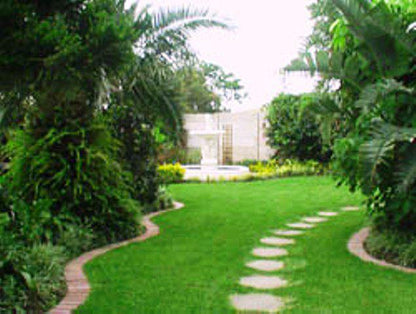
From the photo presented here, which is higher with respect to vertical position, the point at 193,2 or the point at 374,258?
the point at 193,2

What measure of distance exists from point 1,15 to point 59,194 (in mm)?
3589

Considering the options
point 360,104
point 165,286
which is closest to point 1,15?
point 165,286

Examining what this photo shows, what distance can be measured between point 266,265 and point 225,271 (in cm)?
48

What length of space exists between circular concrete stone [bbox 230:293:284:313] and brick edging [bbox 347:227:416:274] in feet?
5.09

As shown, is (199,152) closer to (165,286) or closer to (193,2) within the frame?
(193,2)

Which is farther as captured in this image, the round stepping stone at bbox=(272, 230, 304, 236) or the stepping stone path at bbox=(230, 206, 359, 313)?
the round stepping stone at bbox=(272, 230, 304, 236)

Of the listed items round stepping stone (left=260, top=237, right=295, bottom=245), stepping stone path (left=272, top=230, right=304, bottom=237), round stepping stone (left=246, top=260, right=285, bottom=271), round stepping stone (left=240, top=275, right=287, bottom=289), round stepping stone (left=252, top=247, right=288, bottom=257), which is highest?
stepping stone path (left=272, top=230, right=304, bottom=237)

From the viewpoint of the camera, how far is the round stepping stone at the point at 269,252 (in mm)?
5077

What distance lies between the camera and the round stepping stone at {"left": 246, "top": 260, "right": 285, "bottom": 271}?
14.9ft

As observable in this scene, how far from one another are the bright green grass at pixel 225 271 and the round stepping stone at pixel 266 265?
11 centimetres

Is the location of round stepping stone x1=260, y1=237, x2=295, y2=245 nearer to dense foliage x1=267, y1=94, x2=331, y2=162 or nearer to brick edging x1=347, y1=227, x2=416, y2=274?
brick edging x1=347, y1=227, x2=416, y2=274

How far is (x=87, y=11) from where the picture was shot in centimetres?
294

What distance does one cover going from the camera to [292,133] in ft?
54.0

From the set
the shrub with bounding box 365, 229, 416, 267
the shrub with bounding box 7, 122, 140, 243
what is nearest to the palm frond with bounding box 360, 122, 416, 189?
the shrub with bounding box 365, 229, 416, 267
